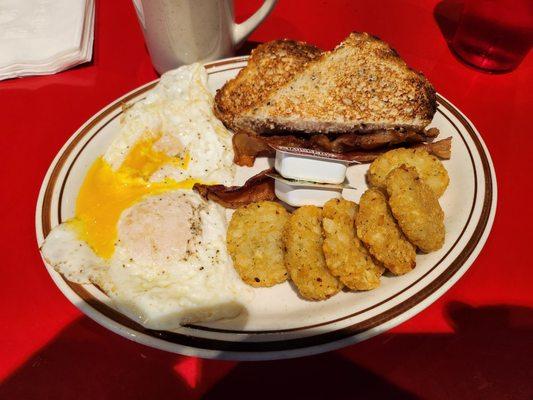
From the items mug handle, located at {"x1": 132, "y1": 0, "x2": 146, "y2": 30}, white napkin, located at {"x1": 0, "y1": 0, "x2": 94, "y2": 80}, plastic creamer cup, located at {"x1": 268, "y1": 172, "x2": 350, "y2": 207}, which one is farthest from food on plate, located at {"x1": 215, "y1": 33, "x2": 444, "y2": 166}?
white napkin, located at {"x1": 0, "y1": 0, "x2": 94, "y2": 80}

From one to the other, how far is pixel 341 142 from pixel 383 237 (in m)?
0.77

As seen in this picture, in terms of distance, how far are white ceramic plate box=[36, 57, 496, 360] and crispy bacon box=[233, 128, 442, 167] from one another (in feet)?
0.79

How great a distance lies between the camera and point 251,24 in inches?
107

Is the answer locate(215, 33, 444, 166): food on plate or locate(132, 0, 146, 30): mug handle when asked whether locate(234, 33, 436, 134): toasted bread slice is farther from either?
locate(132, 0, 146, 30): mug handle

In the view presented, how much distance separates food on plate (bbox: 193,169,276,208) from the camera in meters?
2.08

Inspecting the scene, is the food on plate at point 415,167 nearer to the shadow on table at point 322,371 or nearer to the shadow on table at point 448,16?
the shadow on table at point 322,371

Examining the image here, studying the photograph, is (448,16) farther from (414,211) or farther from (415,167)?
(414,211)

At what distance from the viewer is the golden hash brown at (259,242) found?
5.87 feet

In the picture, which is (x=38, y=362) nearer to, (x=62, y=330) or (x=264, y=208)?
(x=62, y=330)

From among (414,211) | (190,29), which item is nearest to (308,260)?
(414,211)

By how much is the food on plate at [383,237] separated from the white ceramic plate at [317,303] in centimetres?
9

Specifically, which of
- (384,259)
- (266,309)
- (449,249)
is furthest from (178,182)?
(449,249)

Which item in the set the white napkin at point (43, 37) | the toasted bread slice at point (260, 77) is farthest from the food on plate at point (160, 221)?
the white napkin at point (43, 37)

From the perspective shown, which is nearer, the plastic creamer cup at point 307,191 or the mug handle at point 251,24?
the plastic creamer cup at point 307,191
